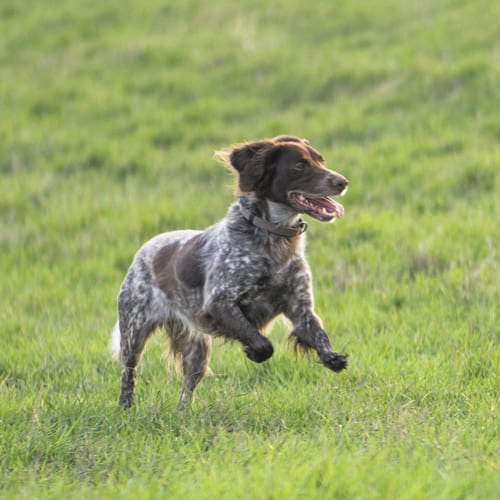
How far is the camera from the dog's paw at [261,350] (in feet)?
13.3

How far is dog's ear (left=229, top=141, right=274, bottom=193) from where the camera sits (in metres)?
4.42

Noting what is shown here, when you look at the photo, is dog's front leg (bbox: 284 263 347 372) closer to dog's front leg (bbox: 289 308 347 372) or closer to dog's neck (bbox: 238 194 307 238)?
dog's front leg (bbox: 289 308 347 372)

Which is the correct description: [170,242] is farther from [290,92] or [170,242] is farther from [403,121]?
[290,92]

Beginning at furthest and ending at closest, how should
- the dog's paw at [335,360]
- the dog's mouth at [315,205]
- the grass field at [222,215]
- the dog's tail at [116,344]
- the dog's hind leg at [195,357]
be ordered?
1. the dog's tail at [116,344]
2. the dog's hind leg at [195,357]
3. the dog's mouth at [315,205]
4. the dog's paw at [335,360]
5. the grass field at [222,215]

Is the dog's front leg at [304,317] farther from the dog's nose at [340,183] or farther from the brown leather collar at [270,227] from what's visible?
the dog's nose at [340,183]

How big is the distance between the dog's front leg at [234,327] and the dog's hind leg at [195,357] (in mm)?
642

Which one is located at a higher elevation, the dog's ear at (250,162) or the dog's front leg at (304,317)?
the dog's ear at (250,162)

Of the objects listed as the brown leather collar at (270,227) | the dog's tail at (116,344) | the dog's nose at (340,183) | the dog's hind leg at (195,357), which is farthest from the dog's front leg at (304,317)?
the dog's tail at (116,344)

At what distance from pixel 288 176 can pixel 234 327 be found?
3.15ft

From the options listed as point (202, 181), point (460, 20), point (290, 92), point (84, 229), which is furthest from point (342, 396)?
point (460, 20)

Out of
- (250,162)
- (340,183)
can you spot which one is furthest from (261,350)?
(250,162)

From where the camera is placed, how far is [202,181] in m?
9.97

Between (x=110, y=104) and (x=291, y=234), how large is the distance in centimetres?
928

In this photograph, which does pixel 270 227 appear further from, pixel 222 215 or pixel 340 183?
pixel 222 215
